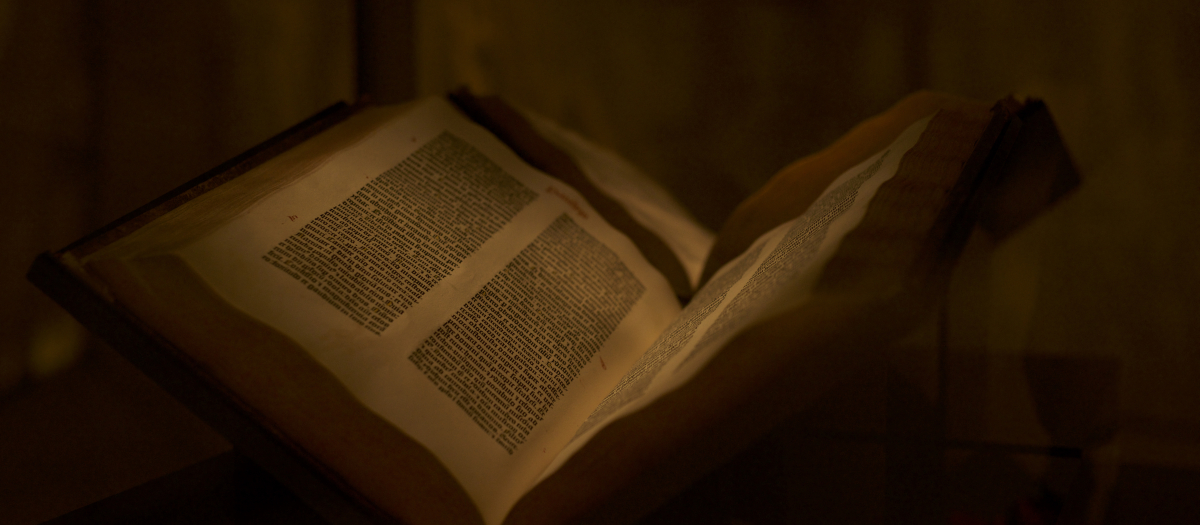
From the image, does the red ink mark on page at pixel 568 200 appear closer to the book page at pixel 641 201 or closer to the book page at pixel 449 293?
the book page at pixel 449 293

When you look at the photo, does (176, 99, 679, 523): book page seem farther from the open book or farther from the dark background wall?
the dark background wall

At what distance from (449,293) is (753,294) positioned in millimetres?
180

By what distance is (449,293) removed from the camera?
1.26 feet

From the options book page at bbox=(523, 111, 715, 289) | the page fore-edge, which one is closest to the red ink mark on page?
book page at bbox=(523, 111, 715, 289)

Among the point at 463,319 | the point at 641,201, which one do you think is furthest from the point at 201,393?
the point at 641,201

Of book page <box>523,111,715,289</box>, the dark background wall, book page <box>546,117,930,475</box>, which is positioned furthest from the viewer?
book page <box>523,111,715,289</box>

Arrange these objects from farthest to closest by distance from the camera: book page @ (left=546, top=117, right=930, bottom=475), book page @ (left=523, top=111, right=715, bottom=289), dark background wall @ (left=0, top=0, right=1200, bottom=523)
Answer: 1. book page @ (left=523, top=111, right=715, bottom=289)
2. dark background wall @ (left=0, top=0, right=1200, bottom=523)
3. book page @ (left=546, top=117, right=930, bottom=475)

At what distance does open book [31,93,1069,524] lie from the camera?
263mm

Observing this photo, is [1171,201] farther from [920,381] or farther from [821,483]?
[821,483]

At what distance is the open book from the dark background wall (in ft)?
0.68

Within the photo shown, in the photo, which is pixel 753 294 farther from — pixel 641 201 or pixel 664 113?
pixel 664 113

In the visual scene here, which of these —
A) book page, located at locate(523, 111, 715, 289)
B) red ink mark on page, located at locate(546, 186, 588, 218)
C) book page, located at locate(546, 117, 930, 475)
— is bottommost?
book page, located at locate(523, 111, 715, 289)

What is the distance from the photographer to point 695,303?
0.48 m

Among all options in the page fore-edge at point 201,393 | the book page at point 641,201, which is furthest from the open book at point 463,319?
the book page at point 641,201
